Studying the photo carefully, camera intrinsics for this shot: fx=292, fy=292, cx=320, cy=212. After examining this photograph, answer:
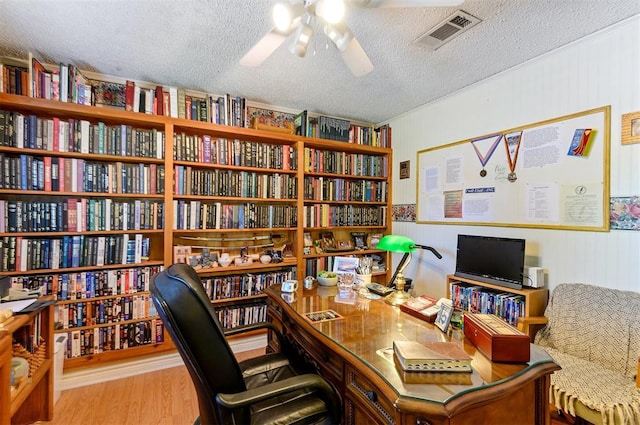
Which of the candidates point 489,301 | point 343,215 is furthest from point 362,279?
point 343,215

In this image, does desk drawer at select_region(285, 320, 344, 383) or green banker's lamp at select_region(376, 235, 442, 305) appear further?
green banker's lamp at select_region(376, 235, 442, 305)

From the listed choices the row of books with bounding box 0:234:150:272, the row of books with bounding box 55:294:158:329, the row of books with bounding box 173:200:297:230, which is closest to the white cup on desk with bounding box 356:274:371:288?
the row of books with bounding box 173:200:297:230

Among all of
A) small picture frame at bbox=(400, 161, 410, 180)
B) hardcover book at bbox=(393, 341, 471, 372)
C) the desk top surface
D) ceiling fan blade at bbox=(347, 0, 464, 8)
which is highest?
ceiling fan blade at bbox=(347, 0, 464, 8)

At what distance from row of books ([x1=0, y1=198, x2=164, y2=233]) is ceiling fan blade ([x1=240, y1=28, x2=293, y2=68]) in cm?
149

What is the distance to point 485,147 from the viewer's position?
2.50 metres

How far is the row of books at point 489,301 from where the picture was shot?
2.05 metres

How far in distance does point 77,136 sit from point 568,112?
353 centimetres

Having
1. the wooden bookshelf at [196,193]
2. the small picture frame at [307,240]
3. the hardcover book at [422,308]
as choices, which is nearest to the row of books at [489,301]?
the hardcover book at [422,308]

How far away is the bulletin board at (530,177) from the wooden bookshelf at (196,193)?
2.79ft

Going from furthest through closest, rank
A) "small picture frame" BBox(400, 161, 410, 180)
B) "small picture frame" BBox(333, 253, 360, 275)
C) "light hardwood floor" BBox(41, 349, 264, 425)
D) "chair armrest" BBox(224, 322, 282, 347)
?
"small picture frame" BBox(400, 161, 410, 180) < "small picture frame" BBox(333, 253, 360, 275) < "light hardwood floor" BBox(41, 349, 264, 425) < "chair armrest" BBox(224, 322, 282, 347)

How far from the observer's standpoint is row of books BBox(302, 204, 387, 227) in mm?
3107

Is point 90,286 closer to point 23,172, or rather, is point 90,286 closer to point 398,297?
point 23,172

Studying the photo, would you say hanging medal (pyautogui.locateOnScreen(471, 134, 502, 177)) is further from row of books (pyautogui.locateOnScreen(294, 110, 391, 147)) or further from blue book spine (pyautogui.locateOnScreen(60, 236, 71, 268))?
blue book spine (pyautogui.locateOnScreen(60, 236, 71, 268))

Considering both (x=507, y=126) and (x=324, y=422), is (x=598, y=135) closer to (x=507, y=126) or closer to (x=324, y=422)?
(x=507, y=126)
